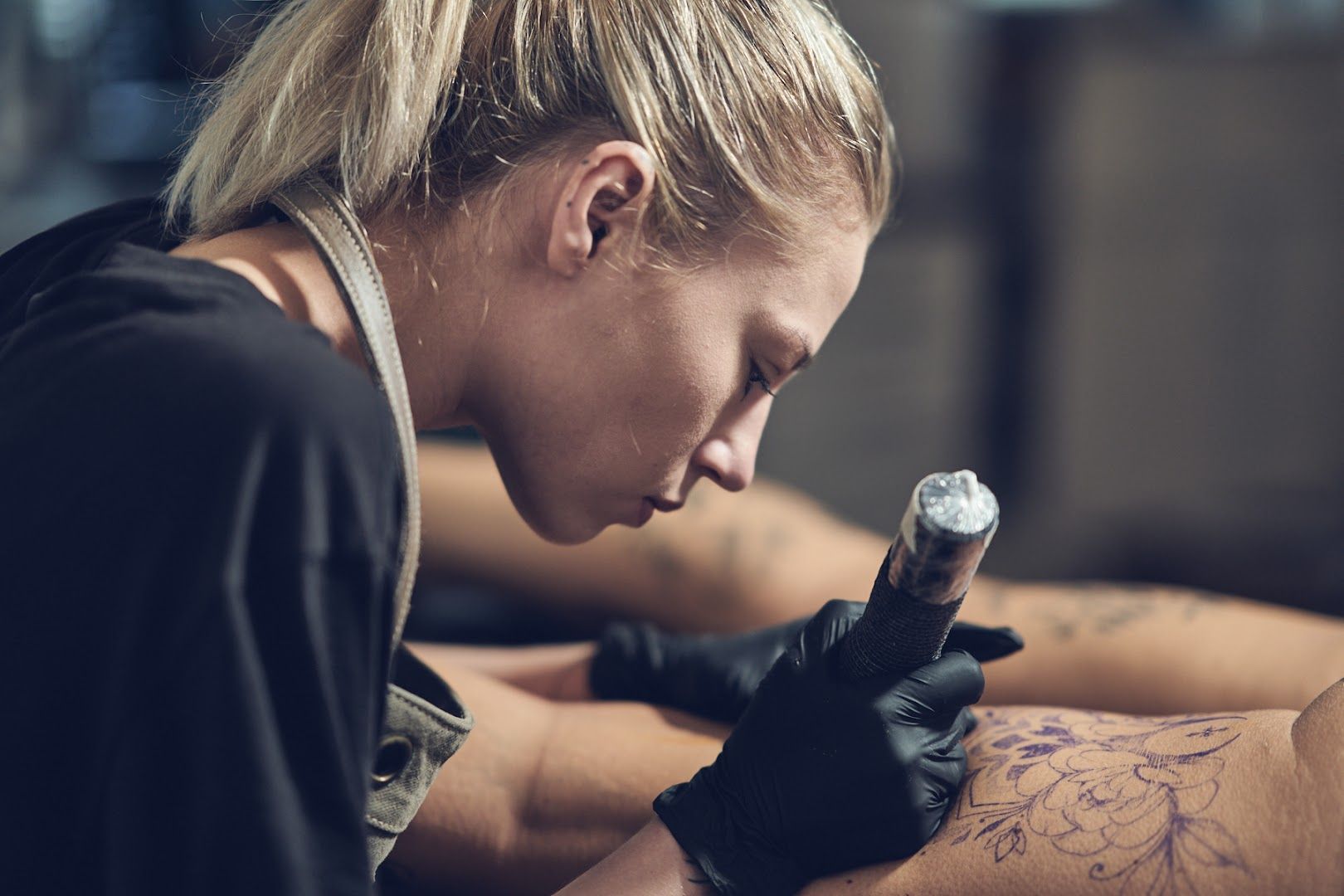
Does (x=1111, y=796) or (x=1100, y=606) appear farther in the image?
(x=1100, y=606)

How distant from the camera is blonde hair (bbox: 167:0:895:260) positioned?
80cm

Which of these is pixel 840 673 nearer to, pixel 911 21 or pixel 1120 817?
pixel 1120 817

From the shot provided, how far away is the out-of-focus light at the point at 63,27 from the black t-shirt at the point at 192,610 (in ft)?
8.73

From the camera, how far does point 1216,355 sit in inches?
118

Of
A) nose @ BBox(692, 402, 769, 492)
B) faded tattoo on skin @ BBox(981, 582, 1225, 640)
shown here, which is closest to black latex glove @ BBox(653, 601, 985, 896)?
nose @ BBox(692, 402, 769, 492)

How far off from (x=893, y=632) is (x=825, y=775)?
4.2 inches

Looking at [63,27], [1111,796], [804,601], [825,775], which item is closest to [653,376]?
[825,775]

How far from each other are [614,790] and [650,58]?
0.56 metres

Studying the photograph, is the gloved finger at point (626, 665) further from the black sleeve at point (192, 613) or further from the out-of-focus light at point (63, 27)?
the out-of-focus light at point (63, 27)

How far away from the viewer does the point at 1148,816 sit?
2.36 feet

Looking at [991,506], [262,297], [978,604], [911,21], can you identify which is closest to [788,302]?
[991,506]

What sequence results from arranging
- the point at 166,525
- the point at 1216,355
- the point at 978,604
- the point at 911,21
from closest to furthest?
the point at 166,525, the point at 978,604, the point at 911,21, the point at 1216,355

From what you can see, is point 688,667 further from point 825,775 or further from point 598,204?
point 598,204

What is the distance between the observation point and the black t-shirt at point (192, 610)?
0.57 meters
